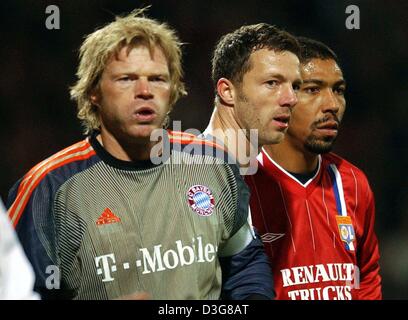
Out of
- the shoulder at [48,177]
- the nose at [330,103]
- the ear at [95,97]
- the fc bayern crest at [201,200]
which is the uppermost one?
the nose at [330,103]

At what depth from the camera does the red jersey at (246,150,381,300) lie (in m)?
3.71

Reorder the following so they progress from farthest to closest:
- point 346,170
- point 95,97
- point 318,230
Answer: point 346,170, point 318,230, point 95,97

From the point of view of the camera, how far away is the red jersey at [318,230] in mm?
3715

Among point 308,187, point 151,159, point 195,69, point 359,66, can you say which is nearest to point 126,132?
point 151,159

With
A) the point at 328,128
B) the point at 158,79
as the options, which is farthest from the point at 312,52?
the point at 158,79

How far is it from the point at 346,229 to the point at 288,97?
748 mm

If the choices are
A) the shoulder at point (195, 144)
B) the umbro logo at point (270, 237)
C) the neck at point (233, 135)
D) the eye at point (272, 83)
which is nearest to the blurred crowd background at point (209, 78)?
the neck at point (233, 135)

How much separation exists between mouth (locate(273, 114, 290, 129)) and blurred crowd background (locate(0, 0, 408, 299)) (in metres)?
1.49

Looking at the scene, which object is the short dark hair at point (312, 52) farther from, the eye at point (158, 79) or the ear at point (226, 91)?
the eye at point (158, 79)

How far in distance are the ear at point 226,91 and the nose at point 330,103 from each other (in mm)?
527

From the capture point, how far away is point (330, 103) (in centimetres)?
409

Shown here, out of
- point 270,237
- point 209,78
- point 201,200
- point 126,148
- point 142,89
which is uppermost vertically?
point 209,78

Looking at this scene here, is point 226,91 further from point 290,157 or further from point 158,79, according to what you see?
point 158,79

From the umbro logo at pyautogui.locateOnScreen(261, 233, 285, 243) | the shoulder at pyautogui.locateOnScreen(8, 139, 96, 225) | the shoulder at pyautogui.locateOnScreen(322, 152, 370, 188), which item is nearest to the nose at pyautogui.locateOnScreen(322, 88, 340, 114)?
the shoulder at pyautogui.locateOnScreen(322, 152, 370, 188)
